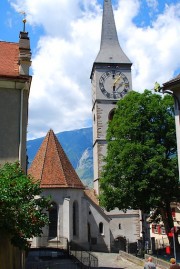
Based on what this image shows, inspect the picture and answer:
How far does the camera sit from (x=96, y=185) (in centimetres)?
4062

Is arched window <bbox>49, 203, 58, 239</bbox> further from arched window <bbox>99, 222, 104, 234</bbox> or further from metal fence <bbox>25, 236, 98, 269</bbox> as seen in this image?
arched window <bbox>99, 222, 104, 234</bbox>

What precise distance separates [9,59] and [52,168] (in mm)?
15127

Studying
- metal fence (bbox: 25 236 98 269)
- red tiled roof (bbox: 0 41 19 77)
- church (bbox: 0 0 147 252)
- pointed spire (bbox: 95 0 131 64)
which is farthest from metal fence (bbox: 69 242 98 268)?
pointed spire (bbox: 95 0 131 64)

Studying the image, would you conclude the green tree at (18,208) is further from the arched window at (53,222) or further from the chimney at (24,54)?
the arched window at (53,222)

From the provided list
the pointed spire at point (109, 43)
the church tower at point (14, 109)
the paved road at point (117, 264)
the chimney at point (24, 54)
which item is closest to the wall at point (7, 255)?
the church tower at point (14, 109)

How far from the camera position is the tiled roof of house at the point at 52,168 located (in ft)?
99.2

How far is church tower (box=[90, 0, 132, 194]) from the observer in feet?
134

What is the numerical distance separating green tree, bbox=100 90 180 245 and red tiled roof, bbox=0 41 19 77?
35.9 ft

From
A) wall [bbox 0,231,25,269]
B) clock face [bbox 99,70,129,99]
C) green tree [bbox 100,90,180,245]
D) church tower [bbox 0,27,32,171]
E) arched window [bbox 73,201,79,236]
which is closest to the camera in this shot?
wall [bbox 0,231,25,269]

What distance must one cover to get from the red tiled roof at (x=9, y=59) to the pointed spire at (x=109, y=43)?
27153 mm

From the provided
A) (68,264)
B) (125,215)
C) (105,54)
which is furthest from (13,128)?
(105,54)

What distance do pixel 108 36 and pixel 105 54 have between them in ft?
12.5

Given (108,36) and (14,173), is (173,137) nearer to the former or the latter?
(14,173)

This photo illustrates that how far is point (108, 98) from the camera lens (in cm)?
4303
